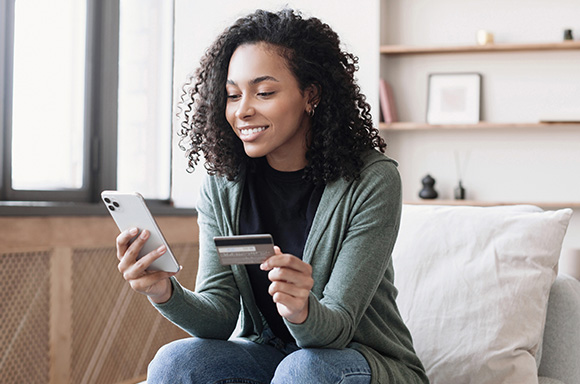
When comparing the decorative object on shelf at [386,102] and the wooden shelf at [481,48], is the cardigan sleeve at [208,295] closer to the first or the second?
the decorative object on shelf at [386,102]

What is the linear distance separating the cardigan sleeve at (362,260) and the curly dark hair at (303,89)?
58 mm

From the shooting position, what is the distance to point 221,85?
1542 mm

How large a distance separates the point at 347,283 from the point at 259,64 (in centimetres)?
45

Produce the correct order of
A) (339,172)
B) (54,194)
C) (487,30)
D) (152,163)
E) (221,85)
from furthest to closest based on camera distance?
1. (487,30)
2. (152,163)
3. (54,194)
4. (221,85)
5. (339,172)

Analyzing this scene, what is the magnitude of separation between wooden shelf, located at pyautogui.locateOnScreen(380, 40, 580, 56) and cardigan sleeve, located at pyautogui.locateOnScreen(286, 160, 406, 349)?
2.40 m

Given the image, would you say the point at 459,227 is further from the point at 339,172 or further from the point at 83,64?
the point at 83,64

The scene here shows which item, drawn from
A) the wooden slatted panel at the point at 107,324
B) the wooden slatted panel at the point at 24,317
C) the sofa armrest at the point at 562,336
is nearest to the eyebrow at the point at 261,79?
the sofa armrest at the point at 562,336

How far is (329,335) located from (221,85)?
60cm

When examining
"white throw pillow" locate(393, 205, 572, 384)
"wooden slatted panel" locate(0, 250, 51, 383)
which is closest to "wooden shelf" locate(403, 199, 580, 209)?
"white throw pillow" locate(393, 205, 572, 384)

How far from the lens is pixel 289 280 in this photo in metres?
1.13

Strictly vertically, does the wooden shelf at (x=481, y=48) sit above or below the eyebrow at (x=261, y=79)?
above

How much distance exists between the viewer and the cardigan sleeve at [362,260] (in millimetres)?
1297

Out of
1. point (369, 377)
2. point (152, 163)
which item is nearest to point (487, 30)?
point (152, 163)

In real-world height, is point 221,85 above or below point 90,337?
above
